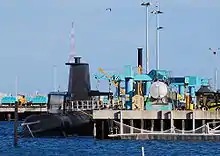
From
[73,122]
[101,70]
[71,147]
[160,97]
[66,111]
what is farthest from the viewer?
[101,70]

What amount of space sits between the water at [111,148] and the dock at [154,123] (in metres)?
1.92

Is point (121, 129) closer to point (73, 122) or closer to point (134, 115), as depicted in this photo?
point (134, 115)

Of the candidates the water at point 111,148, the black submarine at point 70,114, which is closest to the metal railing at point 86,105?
the black submarine at point 70,114

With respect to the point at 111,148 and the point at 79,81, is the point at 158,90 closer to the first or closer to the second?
the point at 111,148

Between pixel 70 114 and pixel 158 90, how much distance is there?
17574mm

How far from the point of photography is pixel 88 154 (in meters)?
81.7

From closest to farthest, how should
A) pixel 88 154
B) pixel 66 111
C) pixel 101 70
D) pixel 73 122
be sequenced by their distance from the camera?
pixel 88 154, pixel 73 122, pixel 66 111, pixel 101 70

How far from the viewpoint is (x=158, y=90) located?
355 ft

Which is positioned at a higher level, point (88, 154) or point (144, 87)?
point (144, 87)

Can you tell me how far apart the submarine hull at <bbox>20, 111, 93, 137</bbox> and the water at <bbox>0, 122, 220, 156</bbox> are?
39.6 ft

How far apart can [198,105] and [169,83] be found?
16.5 ft

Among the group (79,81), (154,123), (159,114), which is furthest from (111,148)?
(79,81)

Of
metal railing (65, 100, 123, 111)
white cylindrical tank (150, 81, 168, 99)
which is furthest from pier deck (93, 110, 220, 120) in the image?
metal railing (65, 100, 123, 111)

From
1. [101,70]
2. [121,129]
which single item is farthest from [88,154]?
[101,70]
